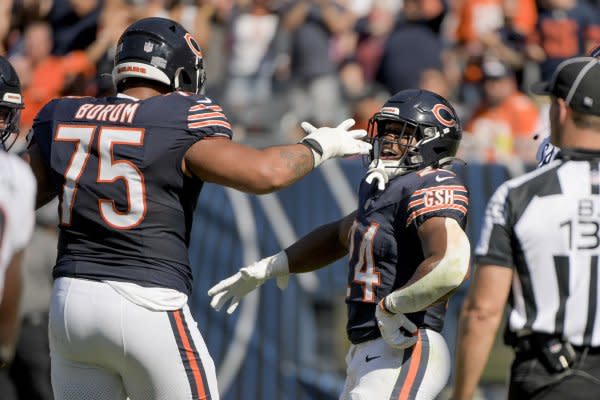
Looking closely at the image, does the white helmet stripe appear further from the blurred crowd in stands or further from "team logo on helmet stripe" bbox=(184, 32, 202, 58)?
the blurred crowd in stands

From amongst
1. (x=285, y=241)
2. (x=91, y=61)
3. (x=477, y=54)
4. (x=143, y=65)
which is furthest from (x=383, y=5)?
(x=143, y=65)

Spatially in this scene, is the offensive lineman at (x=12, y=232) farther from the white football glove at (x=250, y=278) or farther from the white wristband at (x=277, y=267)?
the white wristband at (x=277, y=267)

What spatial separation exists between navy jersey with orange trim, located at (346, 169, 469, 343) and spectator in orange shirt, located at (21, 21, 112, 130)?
5663mm

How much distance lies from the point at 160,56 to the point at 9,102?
0.80 m

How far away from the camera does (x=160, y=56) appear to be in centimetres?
429

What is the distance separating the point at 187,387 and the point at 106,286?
1.56 feet

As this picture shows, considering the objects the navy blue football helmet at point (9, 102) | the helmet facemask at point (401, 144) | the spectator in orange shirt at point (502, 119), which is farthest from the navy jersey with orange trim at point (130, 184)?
the spectator in orange shirt at point (502, 119)

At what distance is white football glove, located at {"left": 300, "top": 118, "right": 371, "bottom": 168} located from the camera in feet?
14.0

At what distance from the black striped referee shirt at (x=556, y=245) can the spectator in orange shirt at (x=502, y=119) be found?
200 inches

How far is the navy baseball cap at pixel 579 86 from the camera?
3.74 metres

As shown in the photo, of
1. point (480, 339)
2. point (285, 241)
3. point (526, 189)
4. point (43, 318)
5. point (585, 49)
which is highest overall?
point (526, 189)

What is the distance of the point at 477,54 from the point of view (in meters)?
10.4

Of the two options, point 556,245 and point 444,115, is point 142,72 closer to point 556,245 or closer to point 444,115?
point 444,115

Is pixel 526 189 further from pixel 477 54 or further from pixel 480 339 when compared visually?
pixel 477 54
